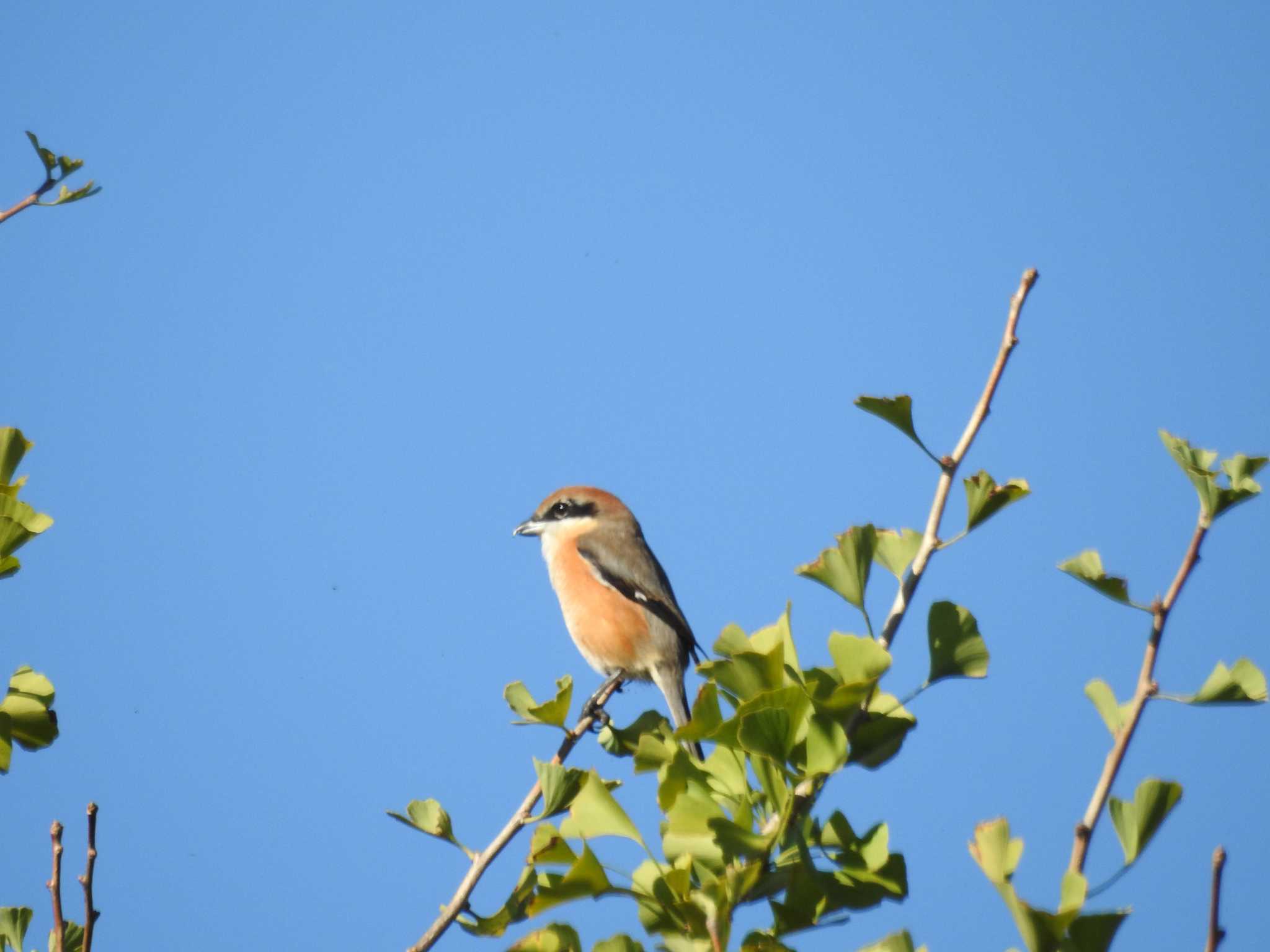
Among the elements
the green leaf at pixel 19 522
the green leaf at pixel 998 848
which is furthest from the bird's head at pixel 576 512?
the green leaf at pixel 998 848

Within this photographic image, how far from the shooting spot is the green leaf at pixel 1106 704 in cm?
152

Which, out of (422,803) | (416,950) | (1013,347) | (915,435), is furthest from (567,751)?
(1013,347)

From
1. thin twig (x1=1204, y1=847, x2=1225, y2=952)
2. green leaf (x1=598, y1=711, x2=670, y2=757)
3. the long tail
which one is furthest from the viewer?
the long tail

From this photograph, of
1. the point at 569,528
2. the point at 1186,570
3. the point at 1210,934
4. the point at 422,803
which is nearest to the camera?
the point at 1210,934

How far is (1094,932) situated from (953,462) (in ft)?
1.89

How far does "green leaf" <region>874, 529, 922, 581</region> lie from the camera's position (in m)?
1.66

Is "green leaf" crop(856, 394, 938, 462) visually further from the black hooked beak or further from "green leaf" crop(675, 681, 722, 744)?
the black hooked beak

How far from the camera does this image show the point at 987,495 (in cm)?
167

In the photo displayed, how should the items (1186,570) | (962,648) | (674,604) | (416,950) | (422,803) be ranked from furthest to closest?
(674,604), (422,803), (416,950), (962,648), (1186,570)

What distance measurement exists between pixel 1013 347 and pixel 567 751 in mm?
Result: 1232

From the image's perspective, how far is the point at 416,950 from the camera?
71.7 inches

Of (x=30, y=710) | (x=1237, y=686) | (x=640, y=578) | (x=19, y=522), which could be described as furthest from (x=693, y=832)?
(x=640, y=578)

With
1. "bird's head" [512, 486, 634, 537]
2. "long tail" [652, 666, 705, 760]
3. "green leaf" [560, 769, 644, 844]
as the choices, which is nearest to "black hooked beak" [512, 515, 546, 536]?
"bird's head" [512, 486, 634, 537]

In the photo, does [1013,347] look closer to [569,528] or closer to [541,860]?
[541,860]
